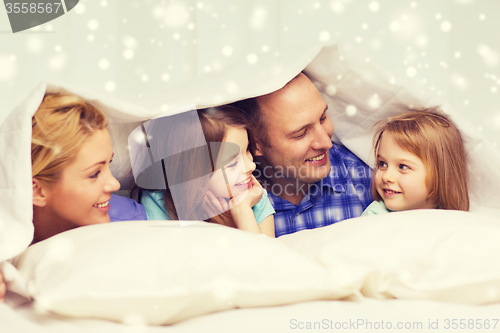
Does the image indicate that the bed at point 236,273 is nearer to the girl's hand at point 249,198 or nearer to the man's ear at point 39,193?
the man's ear at point 39,193

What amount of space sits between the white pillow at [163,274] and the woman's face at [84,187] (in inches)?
5.3

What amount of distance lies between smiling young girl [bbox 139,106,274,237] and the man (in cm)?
11

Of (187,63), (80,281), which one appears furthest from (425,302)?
(187,63)

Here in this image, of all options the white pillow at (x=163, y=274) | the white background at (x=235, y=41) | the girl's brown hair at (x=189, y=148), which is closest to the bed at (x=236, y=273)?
the white pillow at (x=163, y=274)

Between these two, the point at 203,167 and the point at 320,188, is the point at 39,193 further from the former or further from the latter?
the point at 320,188

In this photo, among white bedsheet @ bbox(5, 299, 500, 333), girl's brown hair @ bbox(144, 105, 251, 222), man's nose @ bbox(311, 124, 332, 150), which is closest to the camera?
white bedsheet @ bbox(5, 299, 500, 333)

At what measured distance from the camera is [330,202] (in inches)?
46.6

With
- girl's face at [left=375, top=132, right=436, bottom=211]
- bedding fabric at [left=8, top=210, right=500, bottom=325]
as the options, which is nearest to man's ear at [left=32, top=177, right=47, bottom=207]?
bedding fabric at [left=8, top=210, right=500, bottom=325]

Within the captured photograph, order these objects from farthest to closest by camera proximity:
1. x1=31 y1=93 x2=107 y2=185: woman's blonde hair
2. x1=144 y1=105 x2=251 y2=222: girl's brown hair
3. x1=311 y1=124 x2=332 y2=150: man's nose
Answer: x1=311 y1=124 x2=332 y2=150: man's nose
x1=144 y1=105 x2=251 y2=222: girl's brown hair
x1=31 y1=93 x2=107 y2=185: woman's blonde hair

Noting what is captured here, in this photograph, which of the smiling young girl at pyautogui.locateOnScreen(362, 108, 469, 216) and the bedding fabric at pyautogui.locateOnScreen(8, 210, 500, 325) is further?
the smiling young girl at pyautogui.locateOnScreen(362, 108, 469, 216)

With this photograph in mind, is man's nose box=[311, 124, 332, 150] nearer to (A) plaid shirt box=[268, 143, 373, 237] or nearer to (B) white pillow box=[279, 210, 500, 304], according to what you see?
(A) plaid shirt box=[268, 143, 373, 237]

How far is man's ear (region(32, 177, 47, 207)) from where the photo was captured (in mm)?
765

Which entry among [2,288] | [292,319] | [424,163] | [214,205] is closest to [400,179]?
[424,163]

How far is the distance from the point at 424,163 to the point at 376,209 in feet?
0.58
